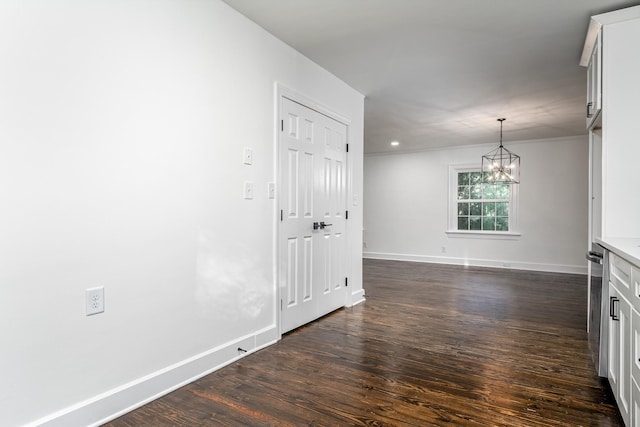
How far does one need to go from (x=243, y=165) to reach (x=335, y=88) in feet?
5.19

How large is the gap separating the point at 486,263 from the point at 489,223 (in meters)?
0.76

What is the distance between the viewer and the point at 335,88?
3746mm

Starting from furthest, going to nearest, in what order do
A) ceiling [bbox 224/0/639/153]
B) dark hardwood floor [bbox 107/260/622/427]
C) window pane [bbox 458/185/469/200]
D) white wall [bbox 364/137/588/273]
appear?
window pane [bbox 458/185/469/200]
white wall [bbox 364/137/588/273]
ceiling [bbox 224/0/639/153]
dark hardwood floor [bbox 107/260/622/427]

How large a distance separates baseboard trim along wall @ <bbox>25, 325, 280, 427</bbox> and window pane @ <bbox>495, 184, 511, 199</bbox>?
589 cm

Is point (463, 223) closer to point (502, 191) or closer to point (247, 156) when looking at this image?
point (502, 191)

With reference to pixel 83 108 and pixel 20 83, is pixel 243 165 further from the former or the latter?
pixel 20 83

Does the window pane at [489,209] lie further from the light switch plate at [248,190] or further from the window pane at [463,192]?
the light switch plate at [248,190]

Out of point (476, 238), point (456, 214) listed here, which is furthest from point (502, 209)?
point (456, 214)

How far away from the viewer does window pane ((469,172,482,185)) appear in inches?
286

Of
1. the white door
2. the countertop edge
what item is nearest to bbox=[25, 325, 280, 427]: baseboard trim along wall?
the white door

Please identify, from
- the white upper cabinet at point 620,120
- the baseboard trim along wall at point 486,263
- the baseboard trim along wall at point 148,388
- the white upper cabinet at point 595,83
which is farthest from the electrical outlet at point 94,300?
the baseboard trim along wall at point 486,263

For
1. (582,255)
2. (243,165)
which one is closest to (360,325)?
(243,165)

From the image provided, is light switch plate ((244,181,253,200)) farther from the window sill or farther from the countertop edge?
the window sill

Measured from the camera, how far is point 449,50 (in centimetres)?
311
